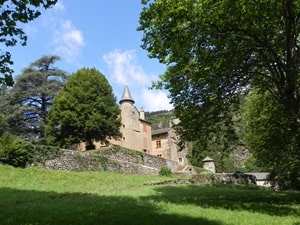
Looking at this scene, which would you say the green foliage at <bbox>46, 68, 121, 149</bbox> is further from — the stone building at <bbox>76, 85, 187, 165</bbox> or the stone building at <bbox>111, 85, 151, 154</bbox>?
the stone building at <bbox>111, 85, 151, 154</bbox>

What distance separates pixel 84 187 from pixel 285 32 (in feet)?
51.5

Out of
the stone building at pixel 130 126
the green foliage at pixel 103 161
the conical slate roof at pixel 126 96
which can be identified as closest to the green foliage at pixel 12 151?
the green foliage at pixel 103 161

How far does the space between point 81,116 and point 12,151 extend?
17917mm

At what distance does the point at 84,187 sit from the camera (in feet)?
81.6

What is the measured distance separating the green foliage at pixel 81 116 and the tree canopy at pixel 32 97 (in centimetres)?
630

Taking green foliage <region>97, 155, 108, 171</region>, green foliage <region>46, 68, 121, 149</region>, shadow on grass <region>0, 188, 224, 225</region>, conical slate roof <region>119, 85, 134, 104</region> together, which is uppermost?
conical slate roof <region>119, 85, 134, 104</region>

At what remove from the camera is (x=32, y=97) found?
55688 mm

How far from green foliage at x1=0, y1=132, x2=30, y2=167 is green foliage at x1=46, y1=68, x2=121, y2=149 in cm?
1639

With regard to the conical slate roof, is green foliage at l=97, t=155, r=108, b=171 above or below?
below

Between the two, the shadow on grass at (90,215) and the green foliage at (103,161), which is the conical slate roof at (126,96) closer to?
the green foliage at (103,161)

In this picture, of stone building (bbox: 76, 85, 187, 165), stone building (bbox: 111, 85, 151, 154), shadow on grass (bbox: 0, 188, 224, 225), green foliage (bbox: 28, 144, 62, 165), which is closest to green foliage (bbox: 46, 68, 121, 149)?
stone building (bbox: 76, 85, 187, 165)

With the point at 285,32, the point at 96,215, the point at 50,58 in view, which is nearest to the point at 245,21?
the point at 285,32

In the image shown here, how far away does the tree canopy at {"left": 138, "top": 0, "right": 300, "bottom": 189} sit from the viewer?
1450 cm

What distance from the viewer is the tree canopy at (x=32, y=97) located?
52875 millimetres
